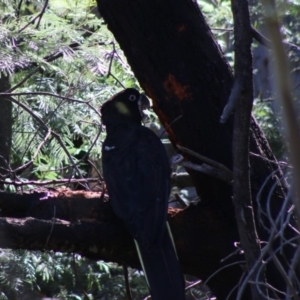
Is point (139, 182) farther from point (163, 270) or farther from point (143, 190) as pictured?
point (163, 270)

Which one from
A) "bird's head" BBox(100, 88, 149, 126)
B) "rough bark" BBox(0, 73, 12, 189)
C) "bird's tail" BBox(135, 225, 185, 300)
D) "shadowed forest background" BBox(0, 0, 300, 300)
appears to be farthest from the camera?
"rough bark" BBox(0, 73, 12, 189)

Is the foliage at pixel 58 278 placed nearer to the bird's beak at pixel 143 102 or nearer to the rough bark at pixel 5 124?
the rough bark at pixel 5 124

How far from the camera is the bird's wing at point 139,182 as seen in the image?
3383 millimetres

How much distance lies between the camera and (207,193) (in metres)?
3.74

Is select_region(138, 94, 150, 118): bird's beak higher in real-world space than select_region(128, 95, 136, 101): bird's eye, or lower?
lower

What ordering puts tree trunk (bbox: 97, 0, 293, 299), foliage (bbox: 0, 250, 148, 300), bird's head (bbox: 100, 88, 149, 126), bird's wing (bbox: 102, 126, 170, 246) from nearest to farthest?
1. bird's wing (bbox: 102, 126, 170, 246)
2. tree trunk (bbox: 97, 0, 293, 299)
3. bird's head (bbox: 100, 88, 149, 126)
4. foliage (bbox: 0, 250, 148, 300)

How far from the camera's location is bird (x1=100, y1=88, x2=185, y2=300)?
3256 millimetres

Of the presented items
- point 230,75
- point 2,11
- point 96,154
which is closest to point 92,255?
point 230,75

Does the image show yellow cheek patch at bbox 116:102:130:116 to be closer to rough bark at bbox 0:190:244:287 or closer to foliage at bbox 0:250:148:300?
rough bark at bbox 0:190:244:287

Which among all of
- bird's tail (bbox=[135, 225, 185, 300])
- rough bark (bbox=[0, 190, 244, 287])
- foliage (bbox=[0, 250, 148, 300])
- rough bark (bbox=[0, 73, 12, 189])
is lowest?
A: foliage (bbox=[0, 250, 148, 300])

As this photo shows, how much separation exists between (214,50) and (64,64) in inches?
54.0

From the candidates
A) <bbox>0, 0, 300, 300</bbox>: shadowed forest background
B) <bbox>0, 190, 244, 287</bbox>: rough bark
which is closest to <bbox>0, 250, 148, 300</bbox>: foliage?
<bbox>0, 0, 300, 300</bbox>: shadowed forest background

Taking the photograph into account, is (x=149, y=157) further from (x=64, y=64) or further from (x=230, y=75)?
(x=64, y=64)

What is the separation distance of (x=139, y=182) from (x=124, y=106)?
0.88m
